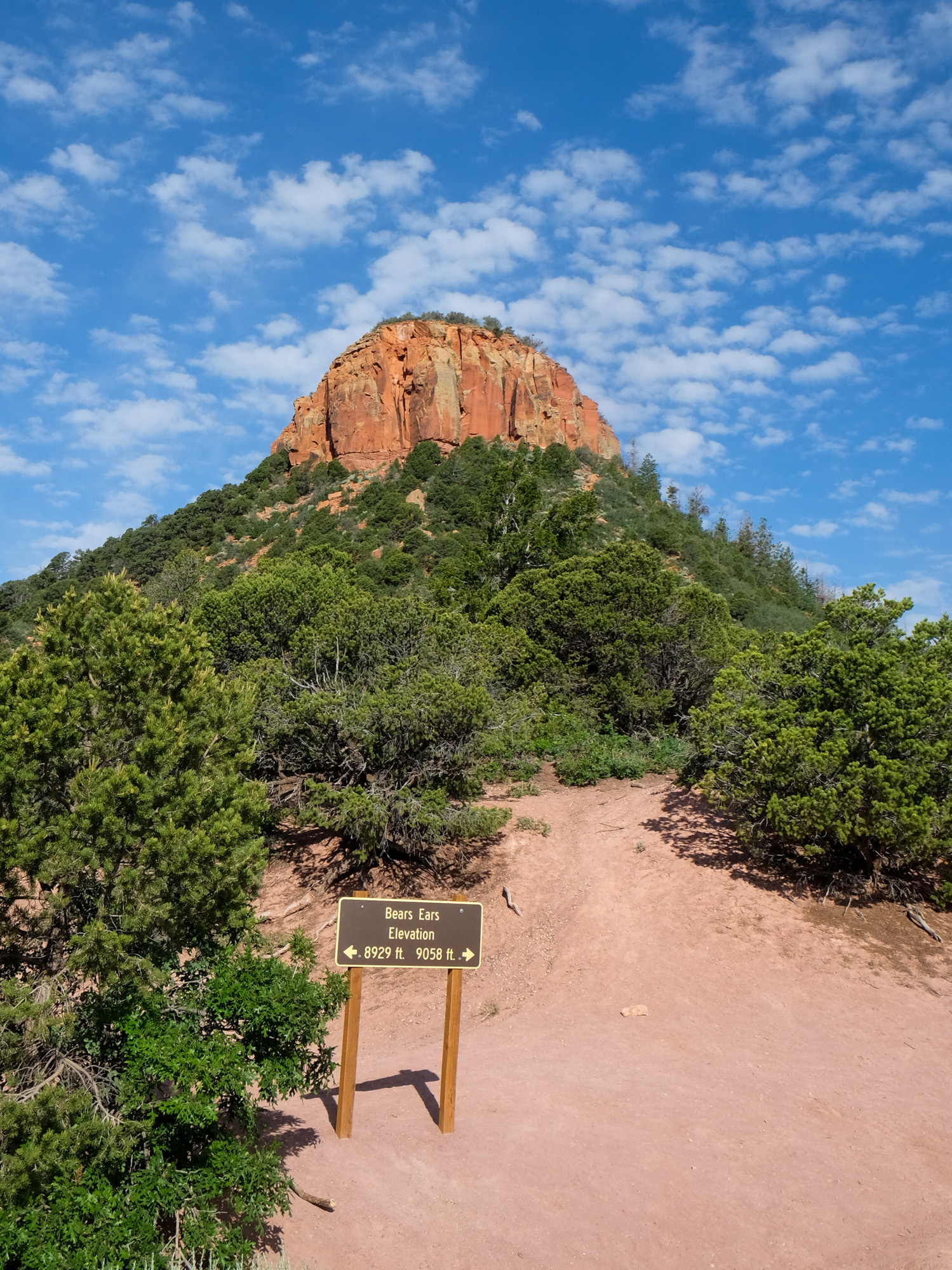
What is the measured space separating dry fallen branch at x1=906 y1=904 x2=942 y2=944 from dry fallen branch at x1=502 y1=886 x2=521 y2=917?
603cm

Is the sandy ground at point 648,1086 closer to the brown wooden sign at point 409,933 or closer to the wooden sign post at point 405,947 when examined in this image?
the wooden sign post at point 405,947

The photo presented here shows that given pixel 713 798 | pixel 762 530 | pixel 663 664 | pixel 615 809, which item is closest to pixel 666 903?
pixel 713 798

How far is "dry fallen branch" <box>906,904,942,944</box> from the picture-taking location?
11.5 metres

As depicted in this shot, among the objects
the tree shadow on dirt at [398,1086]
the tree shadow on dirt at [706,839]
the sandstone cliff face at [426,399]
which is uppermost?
the sandstone cliff face at [426,399]

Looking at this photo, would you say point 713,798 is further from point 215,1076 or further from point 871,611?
point 215,1076

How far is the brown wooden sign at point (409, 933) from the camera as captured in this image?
7.02 meters

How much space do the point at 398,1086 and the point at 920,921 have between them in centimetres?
818

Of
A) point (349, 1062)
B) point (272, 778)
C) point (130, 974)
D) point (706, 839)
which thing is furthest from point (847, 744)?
point (272, 778)

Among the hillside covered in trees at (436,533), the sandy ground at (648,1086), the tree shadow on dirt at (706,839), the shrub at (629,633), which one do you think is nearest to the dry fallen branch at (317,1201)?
the sandy ground at (648,1086)

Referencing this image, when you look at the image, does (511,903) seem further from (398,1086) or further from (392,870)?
(398,1086)

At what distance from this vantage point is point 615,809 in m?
17.0

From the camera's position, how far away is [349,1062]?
7.18 meters

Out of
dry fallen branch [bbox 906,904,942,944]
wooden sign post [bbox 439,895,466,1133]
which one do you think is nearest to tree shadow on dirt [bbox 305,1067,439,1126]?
wooden sign post [bbox 439,895,466,1133]

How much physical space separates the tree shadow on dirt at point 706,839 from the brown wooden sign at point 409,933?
742 cm
